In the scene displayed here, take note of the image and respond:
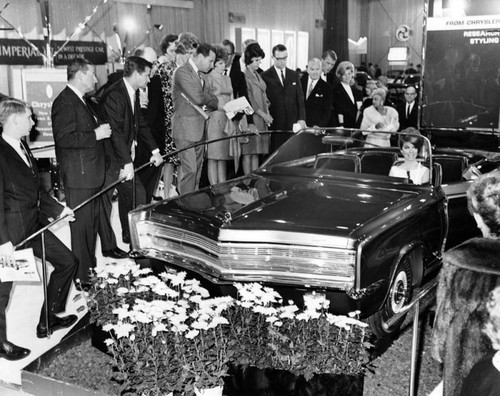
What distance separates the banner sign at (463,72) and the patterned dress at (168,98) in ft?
15.7

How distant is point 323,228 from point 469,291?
5.38 ft

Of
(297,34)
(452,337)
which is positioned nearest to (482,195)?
(452,337)

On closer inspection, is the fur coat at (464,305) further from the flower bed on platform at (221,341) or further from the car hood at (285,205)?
the car hood at (285,205)

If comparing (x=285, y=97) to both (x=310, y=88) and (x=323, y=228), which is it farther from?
(x=323, y=228)

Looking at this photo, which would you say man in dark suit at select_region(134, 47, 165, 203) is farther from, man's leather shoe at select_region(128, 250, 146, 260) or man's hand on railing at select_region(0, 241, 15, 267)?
man's hand on railing at select_region(0, 241, 15, 267)

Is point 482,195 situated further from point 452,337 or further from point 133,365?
point 133,365

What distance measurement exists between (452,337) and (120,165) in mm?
4346

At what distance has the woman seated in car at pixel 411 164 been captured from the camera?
18.8ft

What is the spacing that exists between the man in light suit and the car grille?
334 cm

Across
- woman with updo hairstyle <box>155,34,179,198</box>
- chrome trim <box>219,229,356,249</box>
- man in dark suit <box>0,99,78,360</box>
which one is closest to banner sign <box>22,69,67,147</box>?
woman with updo hairstyle <box>155,34,179,198</box>

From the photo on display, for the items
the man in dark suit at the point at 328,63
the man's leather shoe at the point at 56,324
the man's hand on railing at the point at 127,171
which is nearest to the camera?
the man's leather shoe at the point at 56,324

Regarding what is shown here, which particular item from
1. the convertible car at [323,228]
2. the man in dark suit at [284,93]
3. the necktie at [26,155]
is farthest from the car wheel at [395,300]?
the man in dark suit at [284,93]

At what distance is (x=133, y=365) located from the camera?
4164mm

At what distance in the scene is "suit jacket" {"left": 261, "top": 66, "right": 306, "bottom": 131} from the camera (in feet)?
32.1
